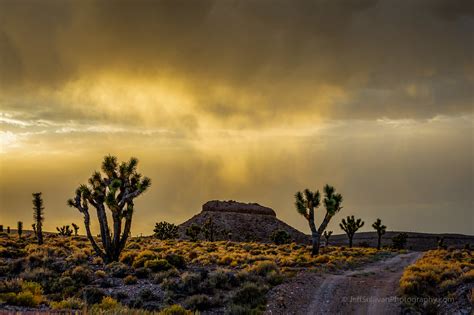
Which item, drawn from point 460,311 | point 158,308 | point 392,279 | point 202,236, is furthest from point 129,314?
point 202,236

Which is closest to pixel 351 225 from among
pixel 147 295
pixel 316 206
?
pixel 316 206

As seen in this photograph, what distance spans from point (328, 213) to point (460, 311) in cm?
2493

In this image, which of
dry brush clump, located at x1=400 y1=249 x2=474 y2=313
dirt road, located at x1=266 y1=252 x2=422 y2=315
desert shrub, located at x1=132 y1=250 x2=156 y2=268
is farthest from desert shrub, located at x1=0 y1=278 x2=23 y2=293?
dry brush clump, located at x1=400 y1=249 x2=474 y2=313

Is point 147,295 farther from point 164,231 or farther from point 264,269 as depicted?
point 164,231

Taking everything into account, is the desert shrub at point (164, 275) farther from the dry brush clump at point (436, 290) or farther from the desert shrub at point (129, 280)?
the dry brush clump at point (436, 290)

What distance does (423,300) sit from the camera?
18.3 meters

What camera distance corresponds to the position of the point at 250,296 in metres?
19.3

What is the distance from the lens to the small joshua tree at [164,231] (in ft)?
244

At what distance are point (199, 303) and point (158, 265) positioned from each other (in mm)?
9625

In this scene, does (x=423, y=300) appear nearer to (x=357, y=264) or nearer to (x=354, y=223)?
(x=357, y=264)

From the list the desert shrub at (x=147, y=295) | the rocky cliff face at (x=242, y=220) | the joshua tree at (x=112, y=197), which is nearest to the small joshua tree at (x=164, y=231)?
the rocky cliff face at (x=242, y=220)

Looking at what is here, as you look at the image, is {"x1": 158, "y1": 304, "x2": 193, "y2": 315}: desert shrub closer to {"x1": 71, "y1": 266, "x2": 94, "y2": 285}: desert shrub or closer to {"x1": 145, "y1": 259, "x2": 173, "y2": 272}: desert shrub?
{"x1": 71, "y1": 266, "x2": 94, "y2": 285}: desert shrub

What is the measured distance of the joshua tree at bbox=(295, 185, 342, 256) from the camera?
133 feet

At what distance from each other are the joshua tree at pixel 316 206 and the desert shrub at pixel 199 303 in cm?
2278
